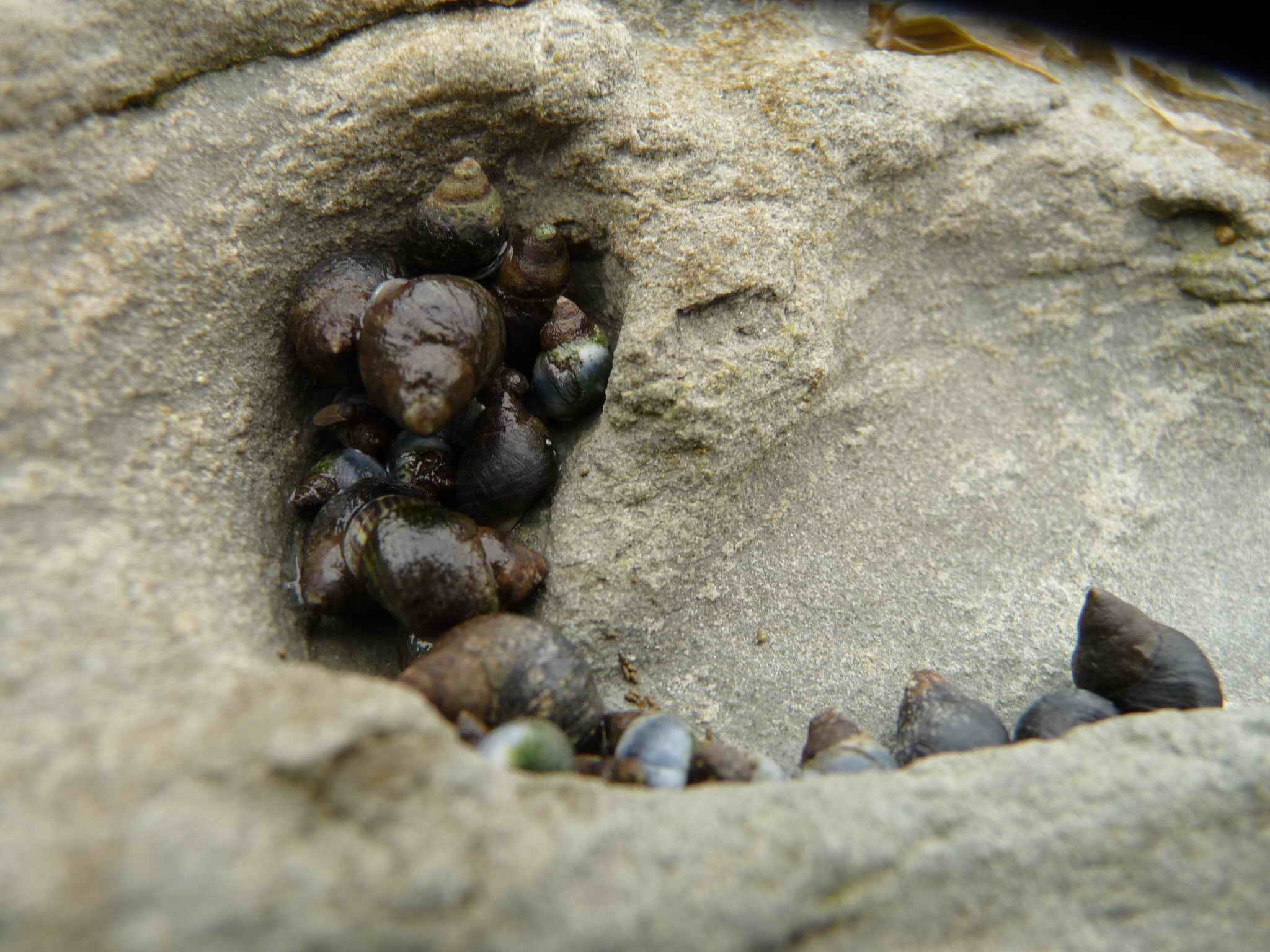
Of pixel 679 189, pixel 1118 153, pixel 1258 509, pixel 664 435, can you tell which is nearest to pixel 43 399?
pixel 664 435

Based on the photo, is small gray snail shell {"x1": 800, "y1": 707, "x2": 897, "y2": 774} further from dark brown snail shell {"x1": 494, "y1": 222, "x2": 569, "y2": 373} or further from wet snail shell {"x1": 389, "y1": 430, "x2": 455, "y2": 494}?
dark brown snail shell {"x1": 494, "y1": 222, "x2": 569, "y2": 373}

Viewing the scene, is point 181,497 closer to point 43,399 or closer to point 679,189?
point 43,399

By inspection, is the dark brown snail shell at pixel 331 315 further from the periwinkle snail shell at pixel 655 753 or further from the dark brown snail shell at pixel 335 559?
the periwinkle snail shell at pixel 655 753

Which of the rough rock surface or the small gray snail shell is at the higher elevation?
the rough rock surface

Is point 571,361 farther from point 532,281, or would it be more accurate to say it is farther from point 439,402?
point 439,402

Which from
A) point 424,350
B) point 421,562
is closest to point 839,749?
point 421,562

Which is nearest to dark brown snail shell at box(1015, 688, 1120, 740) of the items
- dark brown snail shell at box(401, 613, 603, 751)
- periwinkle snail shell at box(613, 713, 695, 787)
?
periwinkle snail shell at box(613, 713, 695, 787)
